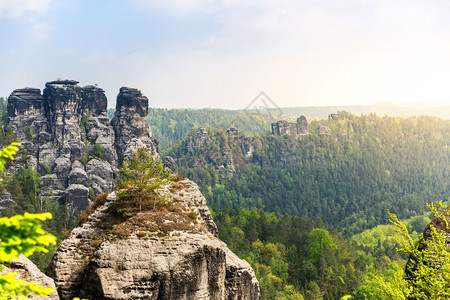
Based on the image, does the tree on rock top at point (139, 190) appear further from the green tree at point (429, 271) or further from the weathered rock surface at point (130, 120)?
the weathered rock surface at point (130, 120)

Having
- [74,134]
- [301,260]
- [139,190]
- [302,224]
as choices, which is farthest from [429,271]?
[74,134]

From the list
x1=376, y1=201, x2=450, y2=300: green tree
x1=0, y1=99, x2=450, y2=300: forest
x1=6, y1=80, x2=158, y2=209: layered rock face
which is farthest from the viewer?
x1=6, y1=80, x2=158, y2=209: layered rock face

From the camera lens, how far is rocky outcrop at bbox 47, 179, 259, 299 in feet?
64.7

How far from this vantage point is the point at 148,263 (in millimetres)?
20062

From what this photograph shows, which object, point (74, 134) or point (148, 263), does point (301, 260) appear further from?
point (74, 134)

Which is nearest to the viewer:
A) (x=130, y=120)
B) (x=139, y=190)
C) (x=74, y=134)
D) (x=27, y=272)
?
(x=27, y=272)

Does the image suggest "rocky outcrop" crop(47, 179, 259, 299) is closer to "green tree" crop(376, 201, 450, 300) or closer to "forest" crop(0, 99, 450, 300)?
"forest" crop(0, 99, 450, 300)

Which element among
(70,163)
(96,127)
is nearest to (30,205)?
(70,163)

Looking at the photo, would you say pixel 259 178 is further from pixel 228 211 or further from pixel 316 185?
pixel 228 211

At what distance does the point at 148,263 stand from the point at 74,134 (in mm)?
86981

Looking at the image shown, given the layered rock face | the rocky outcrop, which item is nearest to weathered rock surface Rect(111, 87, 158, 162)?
the layered rock face

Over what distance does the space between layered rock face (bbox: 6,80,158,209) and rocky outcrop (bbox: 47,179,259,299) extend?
73308 millimetres

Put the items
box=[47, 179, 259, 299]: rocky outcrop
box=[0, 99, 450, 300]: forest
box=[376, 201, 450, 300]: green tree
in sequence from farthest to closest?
box=[0, 99, 450, 300]: forest → box=[47, 179, 259, 299]: rocky outcrop → box=[376, 201, 450, 300]: green tree

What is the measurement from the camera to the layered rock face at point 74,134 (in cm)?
9331
